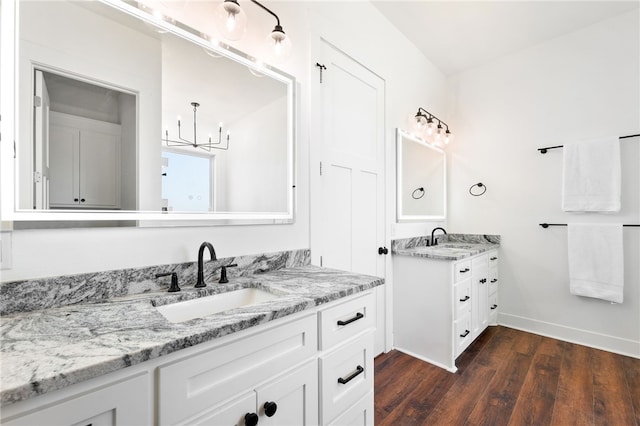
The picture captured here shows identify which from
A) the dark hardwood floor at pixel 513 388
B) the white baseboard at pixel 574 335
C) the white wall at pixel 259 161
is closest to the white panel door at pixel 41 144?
the white wall at pixel 259 161

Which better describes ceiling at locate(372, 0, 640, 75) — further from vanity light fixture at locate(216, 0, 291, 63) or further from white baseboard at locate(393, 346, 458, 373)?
white baseboard at locate(393, 346, 458, 373)

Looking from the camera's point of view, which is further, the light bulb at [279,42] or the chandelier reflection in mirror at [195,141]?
the light bulb at [279,42]

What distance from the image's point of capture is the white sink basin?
107 centimetres

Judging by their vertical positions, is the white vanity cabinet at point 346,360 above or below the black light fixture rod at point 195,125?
below

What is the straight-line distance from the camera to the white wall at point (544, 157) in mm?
2385

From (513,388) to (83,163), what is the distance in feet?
8.78

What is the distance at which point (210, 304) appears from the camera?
118 cm

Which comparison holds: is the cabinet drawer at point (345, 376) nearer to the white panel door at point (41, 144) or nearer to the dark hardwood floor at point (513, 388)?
the dark hardwood floor at point (513, 388)

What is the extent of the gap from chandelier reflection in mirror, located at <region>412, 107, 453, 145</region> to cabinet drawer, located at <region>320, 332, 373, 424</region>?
218 centimetres

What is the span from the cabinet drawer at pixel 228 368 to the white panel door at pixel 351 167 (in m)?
0.91

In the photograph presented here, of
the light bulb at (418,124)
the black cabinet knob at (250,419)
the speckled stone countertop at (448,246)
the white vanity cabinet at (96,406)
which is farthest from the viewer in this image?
the light bulb at (418,124)

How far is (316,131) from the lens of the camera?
6.07 ft

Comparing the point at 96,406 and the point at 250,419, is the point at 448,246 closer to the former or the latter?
the point at 250,419

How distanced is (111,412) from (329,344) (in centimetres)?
71
